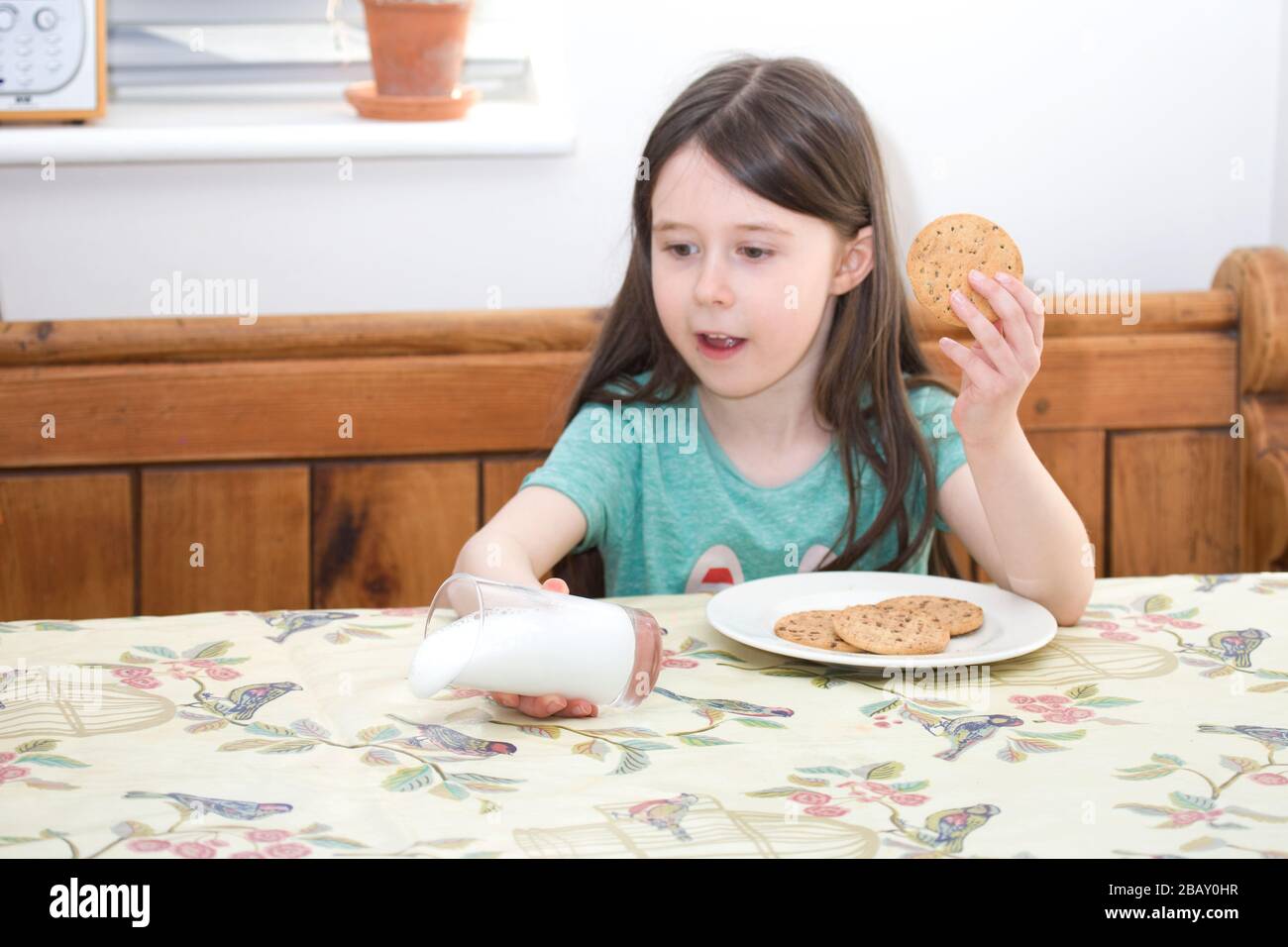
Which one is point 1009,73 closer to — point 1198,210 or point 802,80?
point 1198,210

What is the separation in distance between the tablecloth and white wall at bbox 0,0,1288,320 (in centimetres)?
77

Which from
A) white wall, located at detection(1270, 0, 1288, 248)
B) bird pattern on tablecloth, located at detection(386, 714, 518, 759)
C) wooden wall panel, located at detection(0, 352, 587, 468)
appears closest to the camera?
bird pattern on tablecloth, located at detection(386, 714, 518, 759)

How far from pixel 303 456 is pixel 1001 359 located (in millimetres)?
845

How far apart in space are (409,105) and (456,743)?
3.64ft

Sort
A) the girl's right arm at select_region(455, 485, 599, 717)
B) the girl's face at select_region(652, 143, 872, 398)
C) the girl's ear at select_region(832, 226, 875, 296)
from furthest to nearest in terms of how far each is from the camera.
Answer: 1. the girl's ear at select_region(832, 226, 875, 296)
2. the girl's face at select_region(652, 143, 872, 398)
3. the girl's right arm at select_region(455, 485, 599, 717)

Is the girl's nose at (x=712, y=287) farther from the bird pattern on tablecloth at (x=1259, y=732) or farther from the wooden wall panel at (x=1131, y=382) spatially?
the bird pattern on tablecloth at (x=1259, y=732)

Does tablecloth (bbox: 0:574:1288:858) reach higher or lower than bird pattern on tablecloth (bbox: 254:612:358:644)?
lower

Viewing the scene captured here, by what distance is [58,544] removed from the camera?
1.52 m

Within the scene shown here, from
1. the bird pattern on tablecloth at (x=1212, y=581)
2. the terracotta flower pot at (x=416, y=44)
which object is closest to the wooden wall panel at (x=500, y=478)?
the terracotta flower pot at (x=416, y=44)

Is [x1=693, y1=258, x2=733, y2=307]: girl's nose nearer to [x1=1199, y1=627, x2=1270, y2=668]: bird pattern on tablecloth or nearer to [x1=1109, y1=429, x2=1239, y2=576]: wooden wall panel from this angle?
[x1=1199, y1=627, x2=1270, y2=668]: bird pattern on tablecloth

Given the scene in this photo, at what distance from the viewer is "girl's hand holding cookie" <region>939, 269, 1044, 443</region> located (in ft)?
3.20

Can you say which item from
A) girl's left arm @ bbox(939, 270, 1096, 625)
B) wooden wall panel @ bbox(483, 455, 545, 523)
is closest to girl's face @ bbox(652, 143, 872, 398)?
girl's left arm @ bbox(939, 270, 1096, 625)

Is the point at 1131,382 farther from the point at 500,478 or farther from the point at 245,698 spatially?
the point at 245,698
